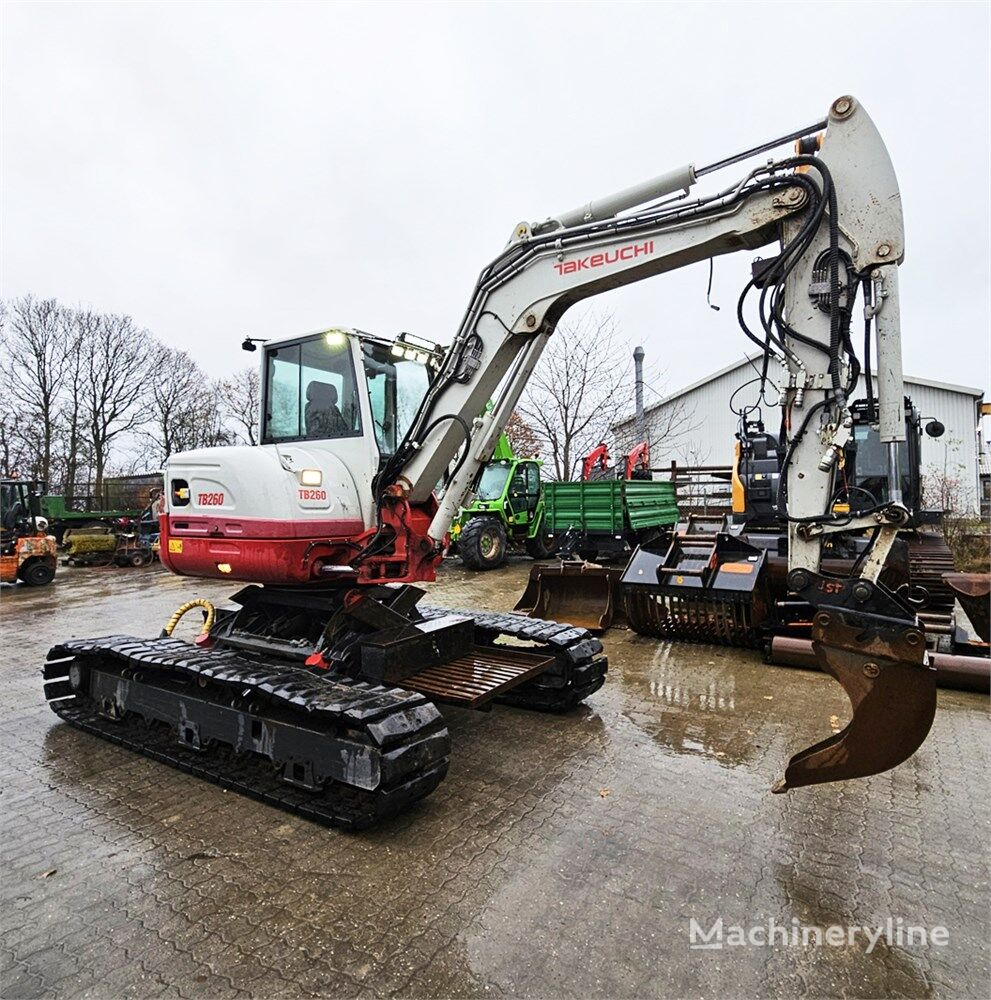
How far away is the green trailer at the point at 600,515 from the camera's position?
12.8 meters

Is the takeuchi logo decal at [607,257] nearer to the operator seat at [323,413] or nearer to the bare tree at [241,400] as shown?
the operator seat at [323,413]

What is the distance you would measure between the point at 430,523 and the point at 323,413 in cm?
109

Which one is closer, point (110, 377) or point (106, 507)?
point (106, 507)

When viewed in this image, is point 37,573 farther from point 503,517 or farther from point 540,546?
point 540,546

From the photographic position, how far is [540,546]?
15.0m

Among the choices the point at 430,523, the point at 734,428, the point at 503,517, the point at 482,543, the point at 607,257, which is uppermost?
the point at 734,428

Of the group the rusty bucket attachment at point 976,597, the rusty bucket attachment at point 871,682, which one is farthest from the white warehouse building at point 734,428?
the rusty bucket attachment at point 871,682

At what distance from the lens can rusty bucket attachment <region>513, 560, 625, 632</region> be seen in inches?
302

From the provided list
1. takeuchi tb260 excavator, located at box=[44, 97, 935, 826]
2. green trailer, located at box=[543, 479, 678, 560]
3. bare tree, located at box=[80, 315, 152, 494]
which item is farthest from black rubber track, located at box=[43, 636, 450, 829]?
bare tree, located at box=[80, 315, 152, 494]

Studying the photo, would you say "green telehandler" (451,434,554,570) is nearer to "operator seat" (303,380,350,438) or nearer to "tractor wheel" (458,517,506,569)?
"tractor wheel" (458,517,506,569)

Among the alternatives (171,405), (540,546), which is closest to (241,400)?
(171,405)

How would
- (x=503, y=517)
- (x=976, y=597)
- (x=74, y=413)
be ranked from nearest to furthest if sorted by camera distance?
(x=976, y=597) < (x=503, y=517) < (x=74, y=413)

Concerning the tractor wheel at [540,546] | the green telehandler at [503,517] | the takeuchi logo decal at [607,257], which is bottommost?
the tractor wheel at [540,546]

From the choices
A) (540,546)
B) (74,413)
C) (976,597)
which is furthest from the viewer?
(74,413)
